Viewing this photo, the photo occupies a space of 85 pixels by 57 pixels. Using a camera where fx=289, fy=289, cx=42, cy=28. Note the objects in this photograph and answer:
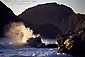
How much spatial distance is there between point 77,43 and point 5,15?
1.96 m

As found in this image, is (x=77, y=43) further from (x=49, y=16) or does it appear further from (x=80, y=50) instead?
(x=49, y=16)

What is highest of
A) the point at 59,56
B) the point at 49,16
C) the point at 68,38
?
the point at 49,16

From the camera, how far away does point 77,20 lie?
20.6 ft

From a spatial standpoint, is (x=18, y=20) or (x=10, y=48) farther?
(x=10, y=48)

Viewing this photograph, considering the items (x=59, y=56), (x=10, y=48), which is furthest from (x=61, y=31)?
(x=10, y=48)

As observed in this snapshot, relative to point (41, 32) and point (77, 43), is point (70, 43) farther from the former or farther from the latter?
point (41, 32)

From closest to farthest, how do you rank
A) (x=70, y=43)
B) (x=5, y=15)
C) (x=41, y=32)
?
1. (x=5, y=15)
2. (x=41, y=32)
3. (x=70, y=43)

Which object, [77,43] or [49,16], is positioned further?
[77,43]

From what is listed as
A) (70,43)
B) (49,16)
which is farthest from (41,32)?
(70,43)

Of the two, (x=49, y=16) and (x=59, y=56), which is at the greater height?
(x=49, y=16)

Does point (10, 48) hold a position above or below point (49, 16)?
below

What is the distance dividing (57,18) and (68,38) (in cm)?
93

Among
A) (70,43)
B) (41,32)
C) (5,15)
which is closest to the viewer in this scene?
(5,15)

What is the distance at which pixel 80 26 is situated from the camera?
6312 millimetres
